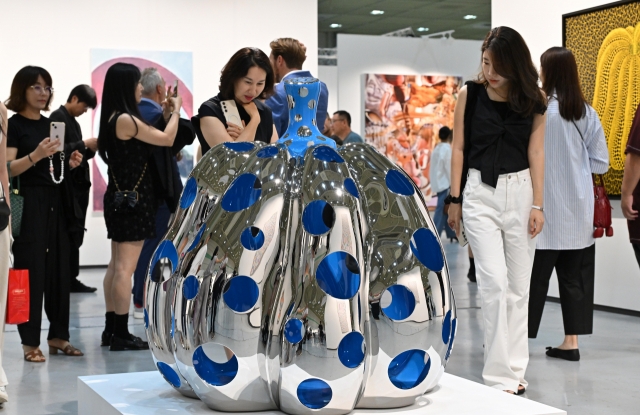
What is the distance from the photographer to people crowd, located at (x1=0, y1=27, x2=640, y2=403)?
148 inches

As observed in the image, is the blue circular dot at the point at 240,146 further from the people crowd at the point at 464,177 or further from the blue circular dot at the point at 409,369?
the people crowd at the point at 464,177

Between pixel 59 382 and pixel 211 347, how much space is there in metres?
2.43

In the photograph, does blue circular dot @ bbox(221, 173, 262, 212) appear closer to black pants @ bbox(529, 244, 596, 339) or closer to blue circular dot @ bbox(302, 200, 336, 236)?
blue circular dot @ bbox(302, 200, 336, 236)

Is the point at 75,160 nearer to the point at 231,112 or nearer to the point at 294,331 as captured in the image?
the point at 231,112

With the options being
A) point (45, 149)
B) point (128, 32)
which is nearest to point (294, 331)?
point (45, 149)

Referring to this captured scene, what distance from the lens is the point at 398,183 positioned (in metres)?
2.33

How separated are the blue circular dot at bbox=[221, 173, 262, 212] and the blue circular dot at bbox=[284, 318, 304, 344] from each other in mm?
347

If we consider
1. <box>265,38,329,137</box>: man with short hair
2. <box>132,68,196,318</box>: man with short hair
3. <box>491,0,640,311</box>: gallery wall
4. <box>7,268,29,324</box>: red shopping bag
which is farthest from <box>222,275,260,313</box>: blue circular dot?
<box>491,0,640,311</box>: gallery wall

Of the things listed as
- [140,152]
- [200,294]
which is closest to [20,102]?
[140,152]

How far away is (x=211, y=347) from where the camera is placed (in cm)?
213

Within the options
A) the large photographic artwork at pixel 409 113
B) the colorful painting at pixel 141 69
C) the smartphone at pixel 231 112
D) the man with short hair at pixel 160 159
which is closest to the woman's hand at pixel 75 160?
the man with short hair at pixel 160 159

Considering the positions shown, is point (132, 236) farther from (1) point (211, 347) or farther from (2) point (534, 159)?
(1) point (211, 347)

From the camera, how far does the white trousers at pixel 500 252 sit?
371cm

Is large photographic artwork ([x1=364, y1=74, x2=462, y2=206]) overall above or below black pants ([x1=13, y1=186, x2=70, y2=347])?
above
